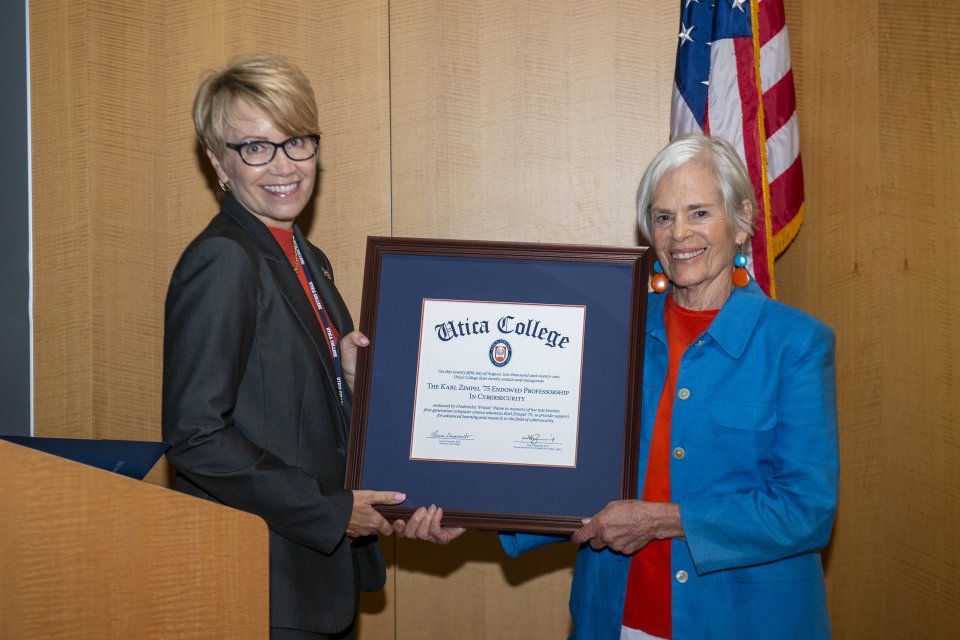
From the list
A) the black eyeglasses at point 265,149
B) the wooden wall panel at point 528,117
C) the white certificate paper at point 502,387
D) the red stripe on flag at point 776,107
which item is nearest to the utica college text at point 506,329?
the white certificate paper at point 502,387

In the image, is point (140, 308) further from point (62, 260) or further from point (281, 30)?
point (281, 30)

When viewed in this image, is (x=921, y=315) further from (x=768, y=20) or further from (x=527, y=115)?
(x=527, y=115)

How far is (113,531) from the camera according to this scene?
1351 mm

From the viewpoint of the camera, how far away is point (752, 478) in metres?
1.98

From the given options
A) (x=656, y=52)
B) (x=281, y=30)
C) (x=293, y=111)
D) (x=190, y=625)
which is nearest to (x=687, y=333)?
(x=293, y=111)

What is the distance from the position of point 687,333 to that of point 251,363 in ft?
3.31

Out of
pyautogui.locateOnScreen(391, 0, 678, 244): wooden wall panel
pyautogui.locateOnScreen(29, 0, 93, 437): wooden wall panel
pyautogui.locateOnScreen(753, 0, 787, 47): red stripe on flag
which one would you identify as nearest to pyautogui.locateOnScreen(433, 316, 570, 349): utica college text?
pyautogui.locateOnScreen(391, 0, 678, 244): wooden wall panel

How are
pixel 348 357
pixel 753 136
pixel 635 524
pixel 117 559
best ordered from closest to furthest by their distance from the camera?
1. pixel 117 559
2. pixel 635 524
3. pixel 348 357
4. pixel 753 136

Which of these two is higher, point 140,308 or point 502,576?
point 140,308

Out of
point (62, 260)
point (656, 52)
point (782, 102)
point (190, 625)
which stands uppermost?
point (656, 52)

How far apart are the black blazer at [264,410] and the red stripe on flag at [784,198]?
1665mm

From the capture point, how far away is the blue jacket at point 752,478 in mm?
1915
